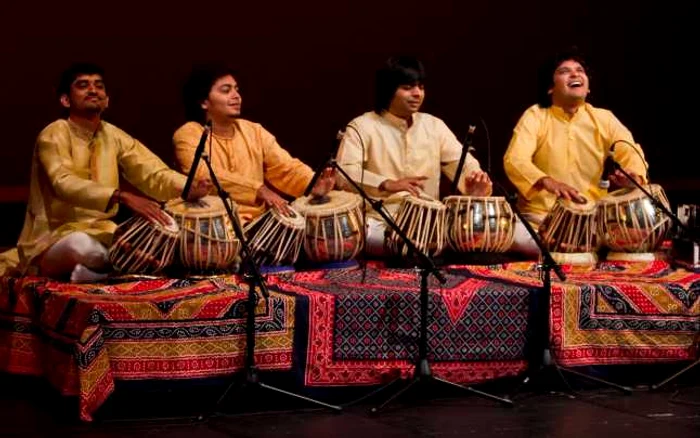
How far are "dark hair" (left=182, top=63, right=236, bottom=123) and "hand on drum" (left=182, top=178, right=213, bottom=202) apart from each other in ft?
2.48

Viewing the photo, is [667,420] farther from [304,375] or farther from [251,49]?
[251,49]

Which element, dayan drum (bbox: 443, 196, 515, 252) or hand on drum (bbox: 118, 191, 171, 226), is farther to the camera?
dayan drum (bbox: 443, 196, 515, 252)

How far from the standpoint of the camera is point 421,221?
634cm

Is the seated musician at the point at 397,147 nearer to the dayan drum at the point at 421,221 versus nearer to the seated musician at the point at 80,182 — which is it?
the dayan drum at the point at 421,221

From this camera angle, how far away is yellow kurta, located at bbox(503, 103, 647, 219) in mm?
7094

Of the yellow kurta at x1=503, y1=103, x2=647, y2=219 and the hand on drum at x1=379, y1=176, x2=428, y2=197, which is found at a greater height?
the yellow kurta at x1=503, y1=103, x2=647, y2=219

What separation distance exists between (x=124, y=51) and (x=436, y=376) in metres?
2.82

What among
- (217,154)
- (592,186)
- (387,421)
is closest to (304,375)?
(387,421)

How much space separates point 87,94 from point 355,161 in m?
1.33

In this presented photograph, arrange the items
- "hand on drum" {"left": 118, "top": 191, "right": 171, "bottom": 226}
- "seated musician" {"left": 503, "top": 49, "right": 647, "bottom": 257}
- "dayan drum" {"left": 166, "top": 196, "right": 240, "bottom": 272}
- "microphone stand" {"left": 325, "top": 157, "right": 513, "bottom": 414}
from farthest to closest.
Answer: "seated musician" {"left": 503, "top": 49, "right": 647, "bottom": 257} < "dayan drum" {"left": 166, "top": 196, "right": 240, "bottom": 272} < "hand on drum" {"left": 118, "top": 191, "right": 171, "bottom": 226} < "microphone stand" {"left": 325, "top": 157, "right": 513, "bottom": 414}

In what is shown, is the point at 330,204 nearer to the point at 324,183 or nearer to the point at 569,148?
the point at 324,183

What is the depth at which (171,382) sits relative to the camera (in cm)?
510

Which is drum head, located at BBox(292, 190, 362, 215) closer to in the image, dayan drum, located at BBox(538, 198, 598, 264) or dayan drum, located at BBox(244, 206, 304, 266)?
dayan drum, located at BBox(244, 206, 304, 266)

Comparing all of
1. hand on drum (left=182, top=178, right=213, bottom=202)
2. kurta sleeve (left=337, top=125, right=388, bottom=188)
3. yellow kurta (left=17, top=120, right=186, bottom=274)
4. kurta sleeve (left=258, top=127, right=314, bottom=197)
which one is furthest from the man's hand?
kurta sleeve (left=337, top=125, right=388, bottom=188)
